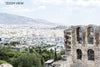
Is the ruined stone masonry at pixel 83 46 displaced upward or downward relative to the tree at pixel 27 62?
upward

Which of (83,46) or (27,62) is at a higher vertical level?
(83,46)

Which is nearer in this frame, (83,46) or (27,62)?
(83,46)

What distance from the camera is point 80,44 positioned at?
19.2 meters

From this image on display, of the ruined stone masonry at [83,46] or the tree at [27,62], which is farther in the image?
the tree at [27,62]

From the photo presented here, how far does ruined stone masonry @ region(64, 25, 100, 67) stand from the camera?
1823 cm

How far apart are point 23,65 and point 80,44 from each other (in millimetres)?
20181

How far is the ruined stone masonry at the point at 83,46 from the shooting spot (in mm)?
18234

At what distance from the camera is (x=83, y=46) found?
62.3 feet

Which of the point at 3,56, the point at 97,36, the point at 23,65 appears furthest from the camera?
the point at 3,56

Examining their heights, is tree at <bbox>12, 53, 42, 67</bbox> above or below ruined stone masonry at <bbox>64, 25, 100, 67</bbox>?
below

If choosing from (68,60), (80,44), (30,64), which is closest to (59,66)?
(68,60)

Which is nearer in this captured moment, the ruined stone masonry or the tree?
the ruined stone masonry

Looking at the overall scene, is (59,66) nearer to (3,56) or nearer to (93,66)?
(93,66)

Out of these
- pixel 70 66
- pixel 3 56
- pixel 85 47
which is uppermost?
pixel 85 47
